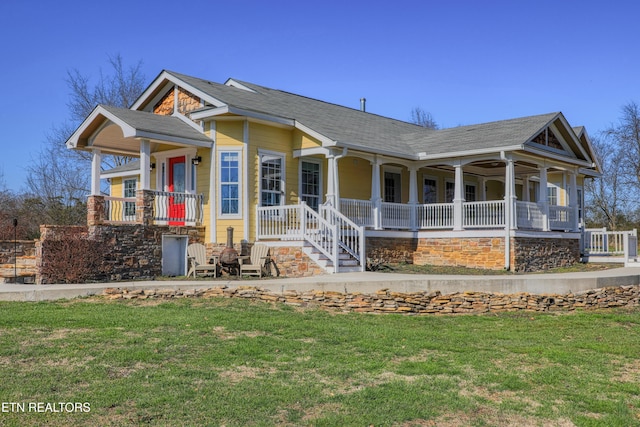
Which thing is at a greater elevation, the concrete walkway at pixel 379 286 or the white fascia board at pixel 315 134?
the white fascia board at pixel 315 134

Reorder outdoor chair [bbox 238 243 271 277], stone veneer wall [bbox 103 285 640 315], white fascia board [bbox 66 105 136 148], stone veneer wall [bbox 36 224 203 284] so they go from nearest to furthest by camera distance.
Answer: stone veneer wall [bbox 103 285 640 315], stone veneer wall [bbox 36 224 203 284], outdoor chair [bbox 238 243 271 277], white fascia board [bbox 66 105 136 148]

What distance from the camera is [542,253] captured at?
704 inches

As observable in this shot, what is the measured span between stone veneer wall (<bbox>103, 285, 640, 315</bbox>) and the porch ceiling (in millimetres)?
4803

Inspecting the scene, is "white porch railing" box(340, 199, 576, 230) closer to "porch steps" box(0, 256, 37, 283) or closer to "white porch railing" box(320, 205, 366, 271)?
"white porch railing" box(320, 205, 366, 271)

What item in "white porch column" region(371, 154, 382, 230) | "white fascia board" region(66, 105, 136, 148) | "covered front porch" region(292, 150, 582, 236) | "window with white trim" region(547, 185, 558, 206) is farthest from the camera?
"window with white trim" region(547, 185, 558, 206)

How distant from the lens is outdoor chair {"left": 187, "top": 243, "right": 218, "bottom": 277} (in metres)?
14.9

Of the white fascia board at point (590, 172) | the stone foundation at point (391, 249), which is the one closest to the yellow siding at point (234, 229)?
the stone foundation at point (391, 249)

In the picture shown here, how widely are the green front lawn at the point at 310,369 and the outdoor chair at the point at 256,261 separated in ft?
15.5

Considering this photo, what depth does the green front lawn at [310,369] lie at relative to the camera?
517cm

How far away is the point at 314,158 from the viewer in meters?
17.9

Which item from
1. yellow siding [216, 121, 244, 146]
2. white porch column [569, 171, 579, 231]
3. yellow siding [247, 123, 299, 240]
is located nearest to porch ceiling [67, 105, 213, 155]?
yellow siding [216, 121, 244, 146]

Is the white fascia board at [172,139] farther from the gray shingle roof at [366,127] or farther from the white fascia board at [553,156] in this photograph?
the white fascia board at [553,156]

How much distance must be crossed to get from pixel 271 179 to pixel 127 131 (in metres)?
3.90

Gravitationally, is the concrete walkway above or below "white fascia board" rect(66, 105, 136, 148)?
below
